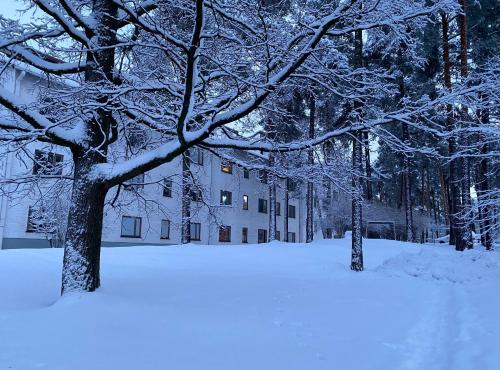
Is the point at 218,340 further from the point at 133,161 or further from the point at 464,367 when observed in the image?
the point at 133,161

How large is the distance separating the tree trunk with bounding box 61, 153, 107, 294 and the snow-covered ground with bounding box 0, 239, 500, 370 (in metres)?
0.39

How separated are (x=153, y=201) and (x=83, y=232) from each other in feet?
9.27

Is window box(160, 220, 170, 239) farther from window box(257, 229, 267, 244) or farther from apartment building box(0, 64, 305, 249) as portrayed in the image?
window box(257, 229, 267, 244)

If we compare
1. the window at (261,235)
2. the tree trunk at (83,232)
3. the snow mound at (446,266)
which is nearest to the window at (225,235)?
the window at (261,235)

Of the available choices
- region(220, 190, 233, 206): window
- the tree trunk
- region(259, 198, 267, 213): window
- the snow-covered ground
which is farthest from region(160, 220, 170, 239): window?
the tree trunk

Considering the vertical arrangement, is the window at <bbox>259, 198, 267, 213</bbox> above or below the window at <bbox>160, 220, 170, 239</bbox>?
above

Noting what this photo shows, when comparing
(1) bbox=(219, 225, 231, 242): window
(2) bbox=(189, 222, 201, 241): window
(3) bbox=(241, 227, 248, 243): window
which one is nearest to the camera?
(2) bbox=(189, 222, 201, 241): window

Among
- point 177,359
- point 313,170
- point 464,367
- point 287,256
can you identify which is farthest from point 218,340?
point 287,256

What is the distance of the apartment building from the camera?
32.4 feet

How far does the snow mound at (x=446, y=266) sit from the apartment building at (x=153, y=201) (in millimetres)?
5063

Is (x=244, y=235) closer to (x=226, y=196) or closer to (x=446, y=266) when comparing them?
(x=226, y=196)

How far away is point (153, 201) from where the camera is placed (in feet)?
32.8

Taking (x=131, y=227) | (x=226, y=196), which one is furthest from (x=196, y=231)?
(x=131, y=227)

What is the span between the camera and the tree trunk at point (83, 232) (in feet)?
23.2
